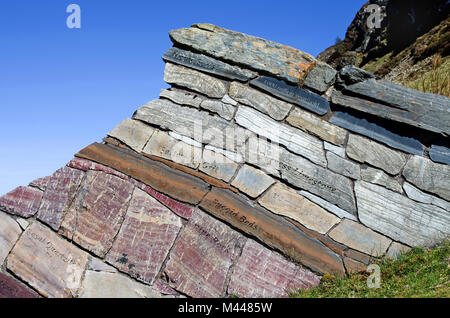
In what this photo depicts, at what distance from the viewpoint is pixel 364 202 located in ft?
12.3

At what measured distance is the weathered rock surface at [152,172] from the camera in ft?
11.8

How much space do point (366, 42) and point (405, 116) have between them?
70.2 feet

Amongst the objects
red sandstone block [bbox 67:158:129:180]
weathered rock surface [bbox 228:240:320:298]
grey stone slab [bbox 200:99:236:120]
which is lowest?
weathered rock surface [bbox 228:240:320:298]

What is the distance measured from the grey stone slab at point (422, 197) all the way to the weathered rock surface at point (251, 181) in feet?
4.62

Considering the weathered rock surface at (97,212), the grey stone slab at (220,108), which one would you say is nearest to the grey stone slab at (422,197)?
the grey stone slab at (220,108)

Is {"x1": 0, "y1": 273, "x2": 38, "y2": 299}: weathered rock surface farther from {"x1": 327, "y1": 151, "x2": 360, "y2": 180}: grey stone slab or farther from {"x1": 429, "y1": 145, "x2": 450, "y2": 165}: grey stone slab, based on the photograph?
{"x1": 429, "y1": 145, "x2": 450, "y2": 165}: grey stone slab

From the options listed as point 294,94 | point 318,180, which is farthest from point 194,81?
point 318,180

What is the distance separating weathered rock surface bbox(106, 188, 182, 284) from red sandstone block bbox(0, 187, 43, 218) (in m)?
0.87

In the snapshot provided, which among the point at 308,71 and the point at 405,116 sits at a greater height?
the point at 308,71

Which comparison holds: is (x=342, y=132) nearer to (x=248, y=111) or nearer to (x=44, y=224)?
(x=248, y=111)

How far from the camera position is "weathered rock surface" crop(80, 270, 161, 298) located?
314cm

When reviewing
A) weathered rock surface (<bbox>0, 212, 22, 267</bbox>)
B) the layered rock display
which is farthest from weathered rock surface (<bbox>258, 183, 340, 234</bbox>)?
weathered rock surface (<bbox>0, 212, 22, 267</bbox>)

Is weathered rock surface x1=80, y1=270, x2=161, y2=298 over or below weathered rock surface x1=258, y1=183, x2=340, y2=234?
below

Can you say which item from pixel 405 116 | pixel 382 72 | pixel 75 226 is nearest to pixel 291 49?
pixel 405 116
